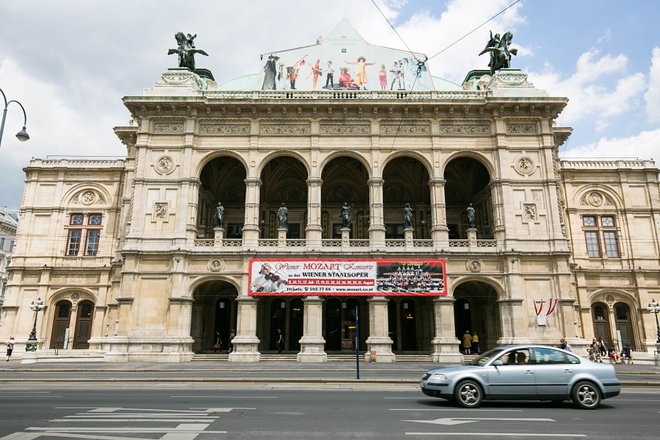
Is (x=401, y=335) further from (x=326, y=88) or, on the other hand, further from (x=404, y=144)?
(x=326, y=88)

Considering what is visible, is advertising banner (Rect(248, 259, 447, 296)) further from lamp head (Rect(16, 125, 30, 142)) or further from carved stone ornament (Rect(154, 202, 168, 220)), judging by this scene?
lamp head (Rect(16, 125, 30, 142))

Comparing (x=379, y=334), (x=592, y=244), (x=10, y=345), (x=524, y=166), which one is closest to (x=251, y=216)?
(x=379, y=334)

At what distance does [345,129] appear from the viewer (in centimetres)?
2905

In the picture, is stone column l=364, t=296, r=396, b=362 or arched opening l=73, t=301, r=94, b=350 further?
arched opening l=73, t=301, r=94, b=350

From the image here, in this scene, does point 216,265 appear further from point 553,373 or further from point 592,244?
point 592,244

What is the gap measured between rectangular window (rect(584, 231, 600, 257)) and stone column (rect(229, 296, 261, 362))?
986 inches

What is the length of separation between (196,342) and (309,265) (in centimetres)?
928

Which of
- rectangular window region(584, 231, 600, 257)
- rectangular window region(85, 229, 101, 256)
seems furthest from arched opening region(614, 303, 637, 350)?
rectangular window region(85, 229, 101, 256)

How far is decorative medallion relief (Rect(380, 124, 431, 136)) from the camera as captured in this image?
2903cm

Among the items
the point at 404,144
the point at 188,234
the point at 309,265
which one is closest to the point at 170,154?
the point at 188,234

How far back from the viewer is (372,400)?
11.6m

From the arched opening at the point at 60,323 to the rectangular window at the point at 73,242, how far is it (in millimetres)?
3693

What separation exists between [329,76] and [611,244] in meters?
24.4

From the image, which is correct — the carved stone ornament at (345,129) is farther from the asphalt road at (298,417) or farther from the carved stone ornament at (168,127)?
the asphalt road at (298,417)
